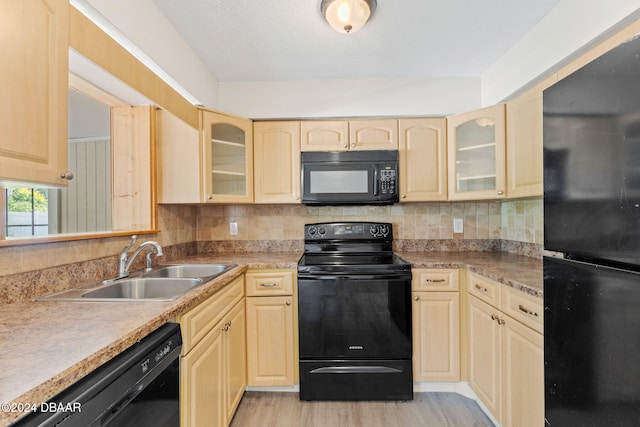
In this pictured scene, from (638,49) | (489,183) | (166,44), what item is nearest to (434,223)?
(489,183)

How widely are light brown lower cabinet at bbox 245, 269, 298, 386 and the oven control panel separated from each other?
0.59 meters

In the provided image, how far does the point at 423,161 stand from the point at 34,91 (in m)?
2.13

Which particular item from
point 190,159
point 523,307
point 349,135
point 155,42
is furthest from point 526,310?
point 155,42

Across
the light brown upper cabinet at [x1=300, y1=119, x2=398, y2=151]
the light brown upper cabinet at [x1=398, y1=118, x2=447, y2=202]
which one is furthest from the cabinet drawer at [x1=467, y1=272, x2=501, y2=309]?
the light brown upper cabinet at [x1=300, y1=119, x2=398, y2=151]

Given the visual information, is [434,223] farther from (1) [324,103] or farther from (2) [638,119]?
(2) [638,119]

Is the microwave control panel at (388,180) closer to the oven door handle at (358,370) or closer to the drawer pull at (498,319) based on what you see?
the drawer pull at (498,319)

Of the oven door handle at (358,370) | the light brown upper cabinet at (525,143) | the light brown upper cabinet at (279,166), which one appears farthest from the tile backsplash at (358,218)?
the oven door handle at (358,370)

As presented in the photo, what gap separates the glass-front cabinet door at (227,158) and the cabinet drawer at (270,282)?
61cm

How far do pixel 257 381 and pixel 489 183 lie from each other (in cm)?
210

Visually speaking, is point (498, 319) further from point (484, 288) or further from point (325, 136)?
point (325, 136)

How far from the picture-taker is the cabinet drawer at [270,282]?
1910 millimetres

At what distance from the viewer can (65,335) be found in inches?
30.2

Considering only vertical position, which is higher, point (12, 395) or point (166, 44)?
point (166, 44)

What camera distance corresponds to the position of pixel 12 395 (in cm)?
51
